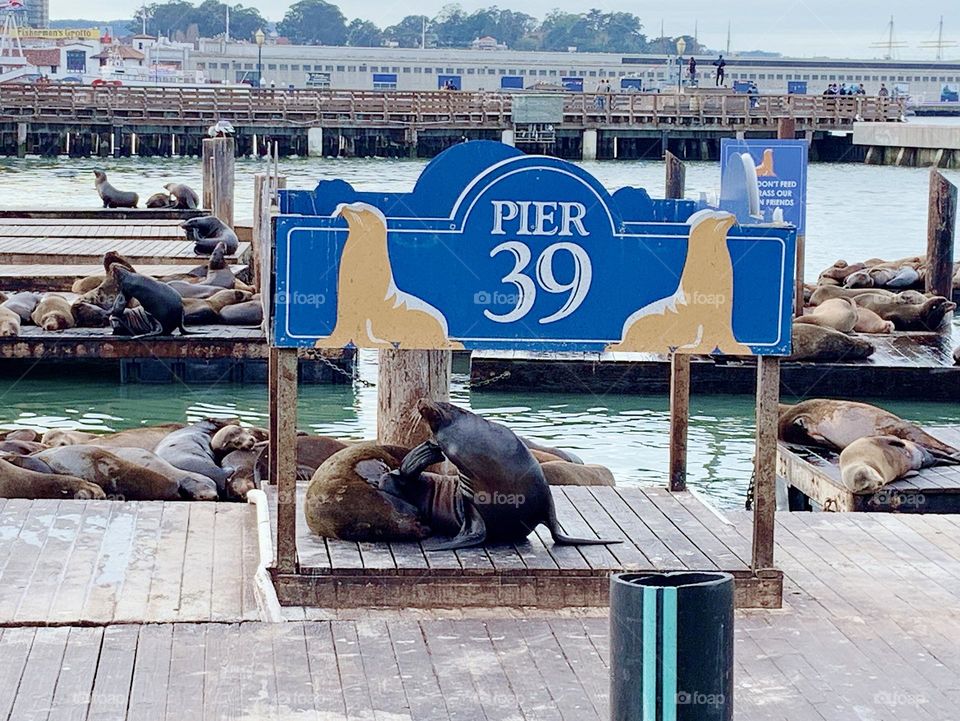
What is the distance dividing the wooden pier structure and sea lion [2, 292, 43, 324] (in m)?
37.5

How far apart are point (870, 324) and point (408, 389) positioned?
9.08 meters

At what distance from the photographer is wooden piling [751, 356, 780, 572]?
5.34 metres

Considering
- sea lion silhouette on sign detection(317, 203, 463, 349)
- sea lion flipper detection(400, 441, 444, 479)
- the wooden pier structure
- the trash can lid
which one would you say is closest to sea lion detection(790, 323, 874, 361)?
sea lion flipper detection(400, 441, 444, 479)

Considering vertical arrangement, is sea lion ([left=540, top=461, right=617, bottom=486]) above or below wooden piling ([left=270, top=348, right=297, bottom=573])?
below

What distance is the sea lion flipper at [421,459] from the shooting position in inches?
227

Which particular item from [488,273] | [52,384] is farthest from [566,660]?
[52,384]

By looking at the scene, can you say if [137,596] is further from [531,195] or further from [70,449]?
[70,449]

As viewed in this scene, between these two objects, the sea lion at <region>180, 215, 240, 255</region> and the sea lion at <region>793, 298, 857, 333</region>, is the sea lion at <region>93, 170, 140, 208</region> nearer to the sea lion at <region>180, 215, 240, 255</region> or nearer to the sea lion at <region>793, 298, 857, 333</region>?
the sea lion at <region>180, 215, 240, 255</region>

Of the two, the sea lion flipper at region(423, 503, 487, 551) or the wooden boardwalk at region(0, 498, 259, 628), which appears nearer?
the wooden boardwalk at region(0, 498, 259, 628)

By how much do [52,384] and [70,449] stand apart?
21.5 feet

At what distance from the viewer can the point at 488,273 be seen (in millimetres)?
5270

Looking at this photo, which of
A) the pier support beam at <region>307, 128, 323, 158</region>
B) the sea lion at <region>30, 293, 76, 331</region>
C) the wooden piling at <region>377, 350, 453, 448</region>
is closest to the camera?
the wooden piling at <region>377, 350, 453, 448</region>

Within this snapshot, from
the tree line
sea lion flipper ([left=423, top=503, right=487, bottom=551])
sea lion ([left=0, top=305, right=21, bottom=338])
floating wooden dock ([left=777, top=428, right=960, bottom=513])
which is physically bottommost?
floating wooden dock ([left=777, top=428, right=960, bottom=513])

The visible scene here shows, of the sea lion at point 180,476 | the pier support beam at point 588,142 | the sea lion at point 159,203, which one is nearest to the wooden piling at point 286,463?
the sea lion at point 180,476
